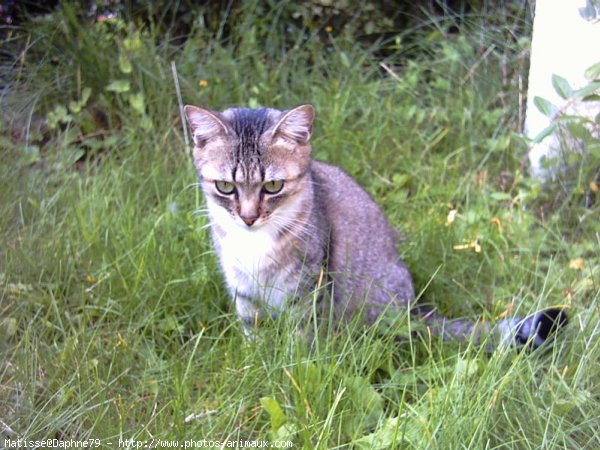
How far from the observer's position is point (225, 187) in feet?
8.61

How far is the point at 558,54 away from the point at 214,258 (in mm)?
1808

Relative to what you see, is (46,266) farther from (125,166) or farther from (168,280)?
(125,166)

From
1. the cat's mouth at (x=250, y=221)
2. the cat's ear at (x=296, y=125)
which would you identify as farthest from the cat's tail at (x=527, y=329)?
the cat's ear at (x=296, y=125)

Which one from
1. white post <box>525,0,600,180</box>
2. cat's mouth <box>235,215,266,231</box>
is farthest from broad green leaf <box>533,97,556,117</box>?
cat's mouth <box>235,215,266,231</box>

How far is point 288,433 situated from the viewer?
2035 millimetres

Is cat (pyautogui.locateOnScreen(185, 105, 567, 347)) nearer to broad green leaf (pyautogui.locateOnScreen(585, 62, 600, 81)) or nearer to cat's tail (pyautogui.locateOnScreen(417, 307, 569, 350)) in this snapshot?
cat's tail (pyautogui.locateOnScreen(417, 307, 569, 350))

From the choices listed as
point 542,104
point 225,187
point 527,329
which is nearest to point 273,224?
point 225,187

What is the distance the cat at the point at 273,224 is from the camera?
102 inches

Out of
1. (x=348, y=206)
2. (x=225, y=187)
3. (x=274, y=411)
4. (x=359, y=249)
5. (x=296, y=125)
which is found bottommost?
(x=274, y=411)

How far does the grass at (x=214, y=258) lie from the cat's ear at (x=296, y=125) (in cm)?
69

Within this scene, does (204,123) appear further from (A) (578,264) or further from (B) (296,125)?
(A) (578,264)

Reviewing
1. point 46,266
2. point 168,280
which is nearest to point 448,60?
point 168,280

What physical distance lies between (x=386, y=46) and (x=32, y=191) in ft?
8.80

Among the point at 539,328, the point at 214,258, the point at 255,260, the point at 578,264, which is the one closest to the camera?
the point at 539,328
